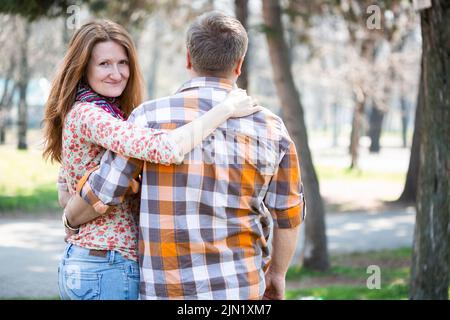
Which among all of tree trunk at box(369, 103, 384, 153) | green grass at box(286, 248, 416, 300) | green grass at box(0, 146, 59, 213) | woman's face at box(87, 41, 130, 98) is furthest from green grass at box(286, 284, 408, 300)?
tree trunk at box(369, 103, 384, 153)

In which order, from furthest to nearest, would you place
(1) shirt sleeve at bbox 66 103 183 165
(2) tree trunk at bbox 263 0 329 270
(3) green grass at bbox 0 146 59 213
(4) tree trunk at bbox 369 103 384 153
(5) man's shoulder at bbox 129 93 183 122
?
(4) tree trunk at bbox 369 103 384 153 < (3) green grass at bbox 0 146 59 213 < (2) tree trunk at bbox 263 0 329 270 < (5) man's shoulder at bbox 129 93 183 122 < (1) shirt sleeve at bbox 66 103 183 165

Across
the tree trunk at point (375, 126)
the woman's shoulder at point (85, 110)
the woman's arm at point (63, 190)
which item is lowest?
the tree trunk at point (375, 126)

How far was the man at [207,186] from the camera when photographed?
2262mm

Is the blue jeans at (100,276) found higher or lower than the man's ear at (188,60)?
lower

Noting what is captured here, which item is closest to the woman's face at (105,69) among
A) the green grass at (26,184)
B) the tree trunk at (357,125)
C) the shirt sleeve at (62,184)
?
the shirt sleeve at (62,184)

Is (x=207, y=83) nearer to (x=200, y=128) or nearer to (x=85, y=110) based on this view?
(x=200, y=128)

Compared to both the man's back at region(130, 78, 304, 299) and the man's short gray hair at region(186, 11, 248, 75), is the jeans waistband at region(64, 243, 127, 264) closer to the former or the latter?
the man's back at region(130, 78, 304, 299)

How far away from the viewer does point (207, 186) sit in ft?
7.40

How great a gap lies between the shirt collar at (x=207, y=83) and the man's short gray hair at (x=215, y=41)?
0.15 feet

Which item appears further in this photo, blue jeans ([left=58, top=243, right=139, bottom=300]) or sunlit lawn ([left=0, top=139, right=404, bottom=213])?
sunlit lawn ([left=0, top=139, right=404, bottom=213])

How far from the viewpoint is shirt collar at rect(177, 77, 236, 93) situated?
2385 mm

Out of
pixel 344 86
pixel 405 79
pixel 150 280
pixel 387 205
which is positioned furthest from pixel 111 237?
A: pixel 405 79

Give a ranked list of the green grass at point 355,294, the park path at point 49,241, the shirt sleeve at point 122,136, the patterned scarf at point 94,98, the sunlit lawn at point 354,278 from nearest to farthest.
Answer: the shirt sleeve at point 122,136
the patterned scarf at point 94,98
the green grass at point 355,294
the sunlit lawn at point 354,278
the park path at point 49,241

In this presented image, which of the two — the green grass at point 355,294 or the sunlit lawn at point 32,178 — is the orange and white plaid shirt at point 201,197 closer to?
the green grass at point 355,294
